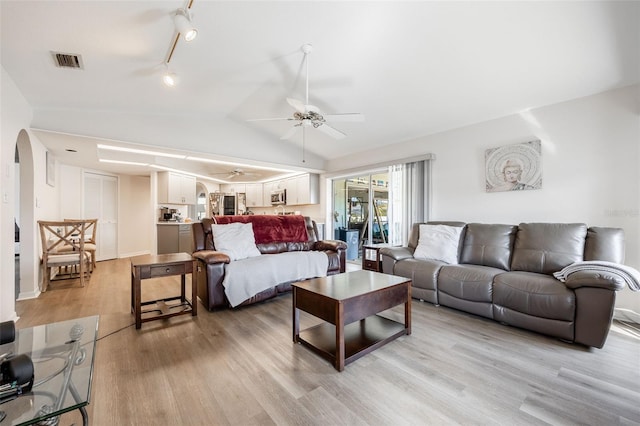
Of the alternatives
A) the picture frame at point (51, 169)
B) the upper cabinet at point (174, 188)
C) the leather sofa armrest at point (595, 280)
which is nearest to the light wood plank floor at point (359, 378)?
the leather sofa armrest at point (595, 280)

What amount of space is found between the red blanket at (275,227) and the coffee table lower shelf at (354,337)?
1862 millimetres

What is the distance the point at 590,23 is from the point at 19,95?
547 centimetres


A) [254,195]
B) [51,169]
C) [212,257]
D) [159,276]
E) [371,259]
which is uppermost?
[51,169]

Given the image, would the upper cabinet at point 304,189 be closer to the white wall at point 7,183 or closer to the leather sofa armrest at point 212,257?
the leather sofa armrest at point 212,257

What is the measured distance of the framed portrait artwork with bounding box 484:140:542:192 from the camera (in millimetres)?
3305

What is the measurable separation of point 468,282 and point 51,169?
21.9 ft

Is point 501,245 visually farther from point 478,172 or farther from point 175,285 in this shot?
point 175,285

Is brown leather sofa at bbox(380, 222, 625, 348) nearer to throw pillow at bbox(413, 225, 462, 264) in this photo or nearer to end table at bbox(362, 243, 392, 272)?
throw pillow at bbox(413, 225, 462, 264)

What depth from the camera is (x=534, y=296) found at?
7.86 feet

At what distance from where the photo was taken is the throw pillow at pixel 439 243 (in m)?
3.44

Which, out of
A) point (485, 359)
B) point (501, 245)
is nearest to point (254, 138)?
point (501, 245)

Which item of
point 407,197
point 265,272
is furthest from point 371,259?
point 265,272

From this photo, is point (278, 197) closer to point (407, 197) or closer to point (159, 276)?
point (407, 197)

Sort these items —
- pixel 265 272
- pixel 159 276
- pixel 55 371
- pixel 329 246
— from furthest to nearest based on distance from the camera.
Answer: pixel 329 246
pixel 265 272
pixel 159 276
pixel 55 371
